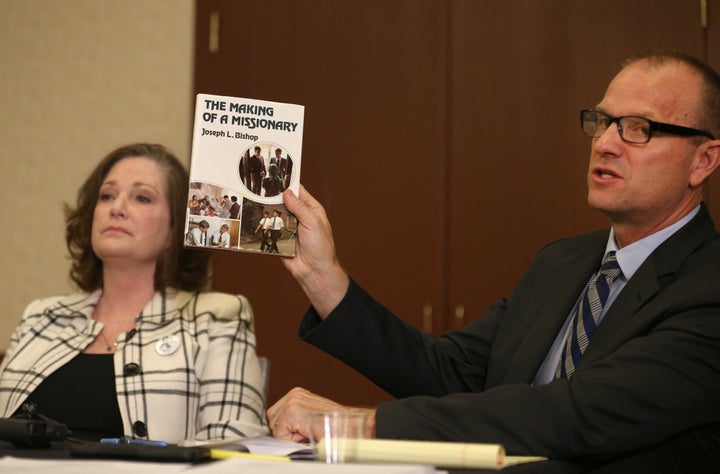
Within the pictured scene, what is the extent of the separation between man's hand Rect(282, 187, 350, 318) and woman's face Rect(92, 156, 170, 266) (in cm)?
113

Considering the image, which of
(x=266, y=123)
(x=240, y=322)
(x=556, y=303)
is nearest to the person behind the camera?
(x=266, y=123)

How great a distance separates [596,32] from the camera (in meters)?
3.60

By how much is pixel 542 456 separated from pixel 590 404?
13 centimetres

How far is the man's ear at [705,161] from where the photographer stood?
2.26m

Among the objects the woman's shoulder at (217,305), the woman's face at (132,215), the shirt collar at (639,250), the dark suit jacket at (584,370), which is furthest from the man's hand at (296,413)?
the woman's face at (132,215)

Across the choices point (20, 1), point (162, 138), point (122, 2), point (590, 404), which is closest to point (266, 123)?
point (590, 404)

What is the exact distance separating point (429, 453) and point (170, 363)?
1.66 m

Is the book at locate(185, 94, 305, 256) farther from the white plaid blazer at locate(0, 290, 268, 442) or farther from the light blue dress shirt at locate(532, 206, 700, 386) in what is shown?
the white plaid blazer at locate(0, 290, 268, 442)

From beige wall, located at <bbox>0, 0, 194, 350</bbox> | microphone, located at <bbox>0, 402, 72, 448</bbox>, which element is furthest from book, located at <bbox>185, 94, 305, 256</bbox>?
beige wall, located at <bbox>0, 0, 194, 350</bbox>

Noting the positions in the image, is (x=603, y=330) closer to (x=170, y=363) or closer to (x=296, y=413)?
(x=296, y=413)

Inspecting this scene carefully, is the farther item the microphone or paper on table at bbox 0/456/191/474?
the microphone

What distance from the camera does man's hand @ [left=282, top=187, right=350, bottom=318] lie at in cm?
200

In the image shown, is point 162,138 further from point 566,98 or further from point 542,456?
point 542,456

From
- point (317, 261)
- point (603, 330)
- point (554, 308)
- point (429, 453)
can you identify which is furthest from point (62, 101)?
point (429, 453)
